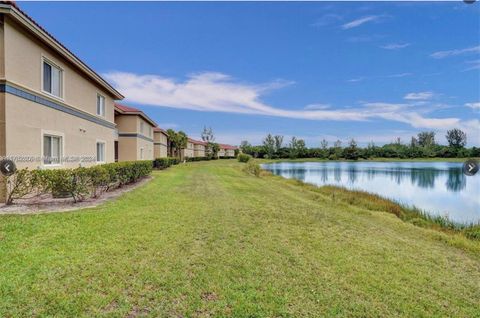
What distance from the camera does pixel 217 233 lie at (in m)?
6.32

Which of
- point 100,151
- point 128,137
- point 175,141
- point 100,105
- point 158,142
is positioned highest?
point 100,105

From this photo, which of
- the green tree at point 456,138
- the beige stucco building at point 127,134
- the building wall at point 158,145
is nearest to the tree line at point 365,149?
the green tree at point 456,138

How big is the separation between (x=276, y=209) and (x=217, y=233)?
3.58 metres

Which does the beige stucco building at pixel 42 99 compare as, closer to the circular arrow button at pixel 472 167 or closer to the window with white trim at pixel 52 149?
the window with white trim at pixel 52 149

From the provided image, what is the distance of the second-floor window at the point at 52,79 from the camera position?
10.9 m

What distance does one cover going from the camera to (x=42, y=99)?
10.4 meters

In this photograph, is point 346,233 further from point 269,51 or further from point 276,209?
point 269,51

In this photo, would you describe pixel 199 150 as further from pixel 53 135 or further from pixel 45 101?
pixel 45 101

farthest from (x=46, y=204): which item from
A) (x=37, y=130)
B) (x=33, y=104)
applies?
(x=33, y=104)

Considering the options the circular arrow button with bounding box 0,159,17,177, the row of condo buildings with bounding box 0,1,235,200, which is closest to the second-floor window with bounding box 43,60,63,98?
the row of condo buildings with bounding box 0,1,235,200

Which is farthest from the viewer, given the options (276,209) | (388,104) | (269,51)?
(388,104)

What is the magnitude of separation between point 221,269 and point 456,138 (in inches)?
3623

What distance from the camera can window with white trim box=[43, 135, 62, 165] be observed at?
10.8 metres

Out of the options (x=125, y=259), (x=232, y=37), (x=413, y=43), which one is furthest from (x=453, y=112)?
(x=125, y=259)
